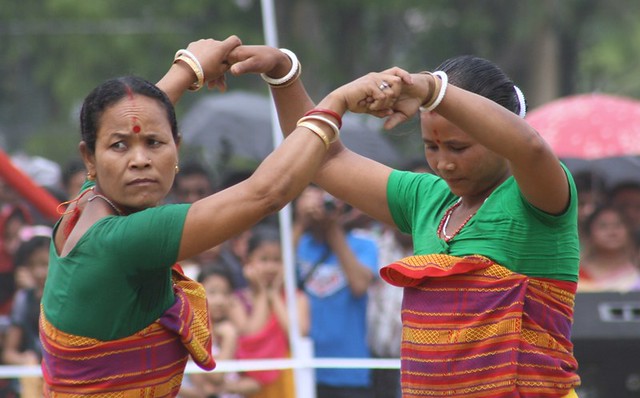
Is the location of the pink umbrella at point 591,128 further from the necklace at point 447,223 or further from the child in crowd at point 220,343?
the necklace at point 447,223

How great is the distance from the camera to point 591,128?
870 cm

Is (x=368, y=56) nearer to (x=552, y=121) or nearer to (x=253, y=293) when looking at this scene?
(x=552, y=121)

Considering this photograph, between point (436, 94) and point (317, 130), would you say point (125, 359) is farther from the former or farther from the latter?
point (436, 94)

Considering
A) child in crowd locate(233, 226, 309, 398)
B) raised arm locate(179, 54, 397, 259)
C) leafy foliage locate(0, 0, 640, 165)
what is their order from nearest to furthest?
1. raised arm locate(179, 54, 397, 259)
2. child in crowd locate(233, 226, 309, 398)
3. leafy foliage locate(0, 0, 640, 165)

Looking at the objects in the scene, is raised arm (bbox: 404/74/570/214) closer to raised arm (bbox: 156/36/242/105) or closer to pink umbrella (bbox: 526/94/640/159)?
raised arm (bbox: 156/36/242/105)

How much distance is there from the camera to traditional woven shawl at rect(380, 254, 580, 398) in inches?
126

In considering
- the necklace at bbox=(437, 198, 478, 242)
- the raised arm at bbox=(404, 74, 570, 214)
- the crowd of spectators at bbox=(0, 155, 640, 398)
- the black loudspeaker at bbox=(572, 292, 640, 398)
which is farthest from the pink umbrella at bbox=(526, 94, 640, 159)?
the raised arm at bbox=(404, 74, 570, 214)

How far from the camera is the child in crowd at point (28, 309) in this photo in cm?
646

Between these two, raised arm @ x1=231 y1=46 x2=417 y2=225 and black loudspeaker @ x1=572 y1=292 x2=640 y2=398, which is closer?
raised arm @ x1=231 y1=46 x2=417 y2=225

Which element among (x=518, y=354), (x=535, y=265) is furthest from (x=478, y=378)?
(x=535, y=265)

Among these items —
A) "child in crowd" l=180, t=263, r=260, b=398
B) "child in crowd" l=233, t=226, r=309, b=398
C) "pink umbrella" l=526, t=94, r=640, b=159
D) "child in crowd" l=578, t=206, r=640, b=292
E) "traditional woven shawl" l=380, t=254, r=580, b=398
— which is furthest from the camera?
"pink umbrella" l=526, t=94, r=640, b=159

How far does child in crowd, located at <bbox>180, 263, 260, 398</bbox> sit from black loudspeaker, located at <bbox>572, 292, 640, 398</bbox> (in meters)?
1.75

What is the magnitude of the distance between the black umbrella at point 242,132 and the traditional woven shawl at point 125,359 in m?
7.34

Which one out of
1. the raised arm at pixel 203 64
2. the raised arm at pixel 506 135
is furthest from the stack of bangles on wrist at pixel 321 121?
the raised arm at pixel 203 64
